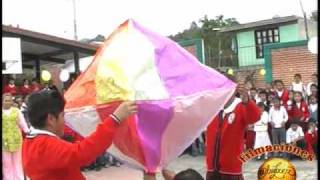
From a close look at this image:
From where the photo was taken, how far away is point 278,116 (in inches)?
494

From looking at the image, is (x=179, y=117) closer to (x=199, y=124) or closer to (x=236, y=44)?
(x=199, y=124)

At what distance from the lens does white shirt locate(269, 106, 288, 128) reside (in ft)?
40.9

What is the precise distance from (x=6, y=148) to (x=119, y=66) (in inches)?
248

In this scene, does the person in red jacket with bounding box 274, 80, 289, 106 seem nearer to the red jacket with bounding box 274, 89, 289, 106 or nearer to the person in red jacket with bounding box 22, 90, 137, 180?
the red jacket with bounding box 274, 89, 289, 106

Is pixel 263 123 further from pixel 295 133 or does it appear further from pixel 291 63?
pixel 291 63

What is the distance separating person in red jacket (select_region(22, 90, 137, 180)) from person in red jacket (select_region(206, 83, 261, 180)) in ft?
6.55

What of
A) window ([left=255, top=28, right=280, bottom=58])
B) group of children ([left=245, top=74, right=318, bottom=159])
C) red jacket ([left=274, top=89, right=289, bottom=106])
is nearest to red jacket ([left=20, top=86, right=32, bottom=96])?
group of children ([left=245, top=74, right=318, bottom=159])

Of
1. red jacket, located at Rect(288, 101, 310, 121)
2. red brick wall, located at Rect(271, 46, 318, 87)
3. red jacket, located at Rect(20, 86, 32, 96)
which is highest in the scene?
red brick wall, located at Rect(271, 46, 318, 87)

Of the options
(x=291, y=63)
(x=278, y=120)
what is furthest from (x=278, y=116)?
(x=291, y=63)

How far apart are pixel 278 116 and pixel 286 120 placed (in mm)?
197

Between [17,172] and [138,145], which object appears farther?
[17,172]

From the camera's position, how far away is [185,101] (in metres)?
3.39

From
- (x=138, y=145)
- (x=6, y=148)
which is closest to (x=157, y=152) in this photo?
(x=138, y=145)

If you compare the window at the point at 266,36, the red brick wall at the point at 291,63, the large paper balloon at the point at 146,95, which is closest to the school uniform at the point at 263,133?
the red brick wall at the point at 291,63
